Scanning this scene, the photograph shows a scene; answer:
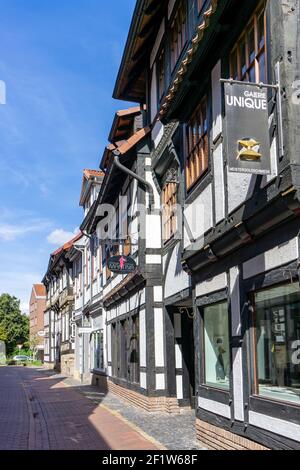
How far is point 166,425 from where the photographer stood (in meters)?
11.9

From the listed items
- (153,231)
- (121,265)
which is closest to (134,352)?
(121,265)

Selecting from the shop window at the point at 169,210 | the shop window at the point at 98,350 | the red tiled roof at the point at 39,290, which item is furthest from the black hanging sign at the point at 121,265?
the red tiled roof at the point at 39,290

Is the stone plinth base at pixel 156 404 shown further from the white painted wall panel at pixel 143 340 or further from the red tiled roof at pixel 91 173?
the red tiled roof at pixel 91 173

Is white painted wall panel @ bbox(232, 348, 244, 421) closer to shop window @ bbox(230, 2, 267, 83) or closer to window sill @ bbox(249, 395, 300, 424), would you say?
window sill @ bbox(249, 395, 300, 424)

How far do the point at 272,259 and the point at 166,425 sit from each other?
6343mm

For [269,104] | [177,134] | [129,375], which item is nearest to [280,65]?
[269,104]

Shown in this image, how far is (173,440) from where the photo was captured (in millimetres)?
10211

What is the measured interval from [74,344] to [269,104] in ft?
91.7

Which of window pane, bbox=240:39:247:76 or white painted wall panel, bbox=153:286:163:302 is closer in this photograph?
window pane, bbox=240:39:247:76

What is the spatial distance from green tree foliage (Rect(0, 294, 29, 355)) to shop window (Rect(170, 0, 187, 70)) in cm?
7778

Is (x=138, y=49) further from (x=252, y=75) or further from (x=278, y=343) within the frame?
(x=278, y=343)

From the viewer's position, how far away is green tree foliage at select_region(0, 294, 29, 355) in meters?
86.8

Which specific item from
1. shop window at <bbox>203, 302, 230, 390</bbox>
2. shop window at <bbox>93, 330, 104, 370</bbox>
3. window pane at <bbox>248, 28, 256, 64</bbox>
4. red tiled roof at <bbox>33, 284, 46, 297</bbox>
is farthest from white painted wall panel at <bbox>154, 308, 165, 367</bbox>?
red tiled roof at <bbox>33, 284, 46, 297</bbox>
